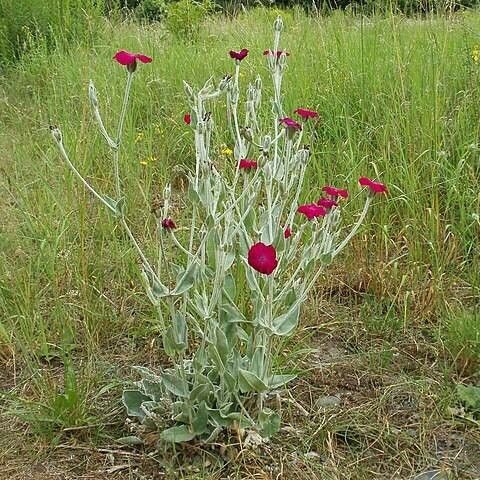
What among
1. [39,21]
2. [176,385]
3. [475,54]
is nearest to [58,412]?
[176,385]

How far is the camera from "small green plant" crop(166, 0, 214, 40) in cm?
550

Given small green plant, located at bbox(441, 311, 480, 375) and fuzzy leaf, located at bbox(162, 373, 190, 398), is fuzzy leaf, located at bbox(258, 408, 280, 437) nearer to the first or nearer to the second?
fuzzy leaf, located at bbox(162, 373, 190, 398)

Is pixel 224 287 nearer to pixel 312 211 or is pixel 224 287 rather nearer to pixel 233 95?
pixel 312 211

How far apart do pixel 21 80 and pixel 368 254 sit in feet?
9.68

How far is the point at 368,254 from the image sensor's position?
221 centimetres

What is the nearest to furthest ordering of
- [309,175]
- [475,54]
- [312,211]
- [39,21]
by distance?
→ [312,211]
[309,175]
[475,54]
[39,21]

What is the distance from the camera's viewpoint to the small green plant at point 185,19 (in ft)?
18.0

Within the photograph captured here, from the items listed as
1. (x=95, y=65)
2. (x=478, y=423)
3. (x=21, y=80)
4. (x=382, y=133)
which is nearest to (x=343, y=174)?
(x=382, y=133)

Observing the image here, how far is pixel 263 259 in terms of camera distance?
4.01 ft

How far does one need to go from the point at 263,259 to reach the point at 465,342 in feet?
2.66

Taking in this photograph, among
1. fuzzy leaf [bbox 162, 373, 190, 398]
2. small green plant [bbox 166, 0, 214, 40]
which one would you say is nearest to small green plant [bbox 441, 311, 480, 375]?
fuzzy leaf [bbox 162, 373, 190, 398]

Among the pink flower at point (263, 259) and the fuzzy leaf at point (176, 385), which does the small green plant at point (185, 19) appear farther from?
the pink flower at point (263, 259)

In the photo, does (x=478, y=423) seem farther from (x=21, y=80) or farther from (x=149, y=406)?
(x=21, y=80)

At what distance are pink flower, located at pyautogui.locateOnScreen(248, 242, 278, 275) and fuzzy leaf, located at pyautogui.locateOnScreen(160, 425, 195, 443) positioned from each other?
1.47ft
